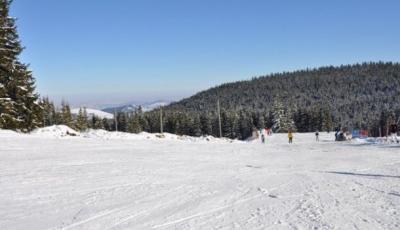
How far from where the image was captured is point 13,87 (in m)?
36.4

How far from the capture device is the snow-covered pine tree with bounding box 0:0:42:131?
34.9 metres

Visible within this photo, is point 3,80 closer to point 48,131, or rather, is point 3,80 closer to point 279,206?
point 48,131

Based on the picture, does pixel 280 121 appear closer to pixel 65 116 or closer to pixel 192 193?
pixel 65 116

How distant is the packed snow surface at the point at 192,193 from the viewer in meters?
9.19

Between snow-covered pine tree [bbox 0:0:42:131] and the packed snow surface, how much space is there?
1314 cm

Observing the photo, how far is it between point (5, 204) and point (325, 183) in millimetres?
8646

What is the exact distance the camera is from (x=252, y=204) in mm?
10938

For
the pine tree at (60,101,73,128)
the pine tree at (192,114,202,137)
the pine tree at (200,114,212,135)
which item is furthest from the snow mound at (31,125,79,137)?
the pine tree at (200,114,212,135)

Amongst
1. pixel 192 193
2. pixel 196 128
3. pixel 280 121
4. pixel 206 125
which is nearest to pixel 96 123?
pixel 196 128

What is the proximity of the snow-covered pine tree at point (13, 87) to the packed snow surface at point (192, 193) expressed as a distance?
13.1m

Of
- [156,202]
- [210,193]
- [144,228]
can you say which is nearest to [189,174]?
[210,193]

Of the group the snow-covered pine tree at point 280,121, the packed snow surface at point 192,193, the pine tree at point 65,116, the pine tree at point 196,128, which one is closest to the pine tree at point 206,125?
the pine tree at point 196,128

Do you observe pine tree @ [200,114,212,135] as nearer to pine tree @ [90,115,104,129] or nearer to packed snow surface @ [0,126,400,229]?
pine tree @ [90,115,104,129]

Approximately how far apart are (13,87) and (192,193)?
27640mm
